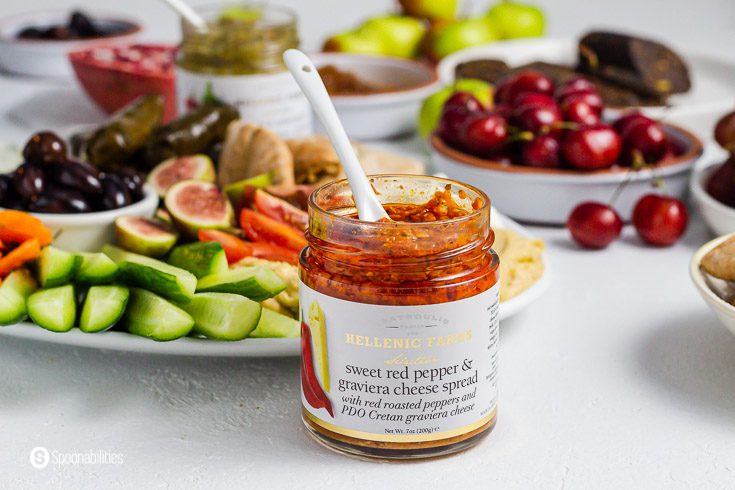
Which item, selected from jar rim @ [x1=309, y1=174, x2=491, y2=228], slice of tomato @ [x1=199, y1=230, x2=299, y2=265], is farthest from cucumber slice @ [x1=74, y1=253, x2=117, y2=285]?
jar rim @ [x1=309, y1=174, x2=491, y2=228]

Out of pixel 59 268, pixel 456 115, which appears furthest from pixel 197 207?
pixel 456 115

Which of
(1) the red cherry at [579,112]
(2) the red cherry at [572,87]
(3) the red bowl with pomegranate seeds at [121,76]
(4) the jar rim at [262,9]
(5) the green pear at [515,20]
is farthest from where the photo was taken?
(5) the green pear at [515,20]

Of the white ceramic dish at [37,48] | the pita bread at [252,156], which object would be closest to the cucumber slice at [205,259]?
the pita bread at [252,156]

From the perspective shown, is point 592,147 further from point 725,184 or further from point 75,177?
point 75,177

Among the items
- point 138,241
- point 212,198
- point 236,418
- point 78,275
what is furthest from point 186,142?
point 236,418

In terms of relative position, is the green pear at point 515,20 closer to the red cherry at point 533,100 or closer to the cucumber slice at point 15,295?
the red cherry at point 533,100

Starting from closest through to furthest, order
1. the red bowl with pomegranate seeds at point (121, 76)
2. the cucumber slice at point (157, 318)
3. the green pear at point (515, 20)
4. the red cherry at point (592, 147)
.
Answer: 1. the cucumber slice at point (157, 318)
2. the red cherry at point (592, 147)
3. the red bowl with pomegranate seeds at point (121, 76)
4. the green pear at point (515, 20)

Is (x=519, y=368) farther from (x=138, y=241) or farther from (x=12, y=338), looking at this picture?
(x=12, y=338)

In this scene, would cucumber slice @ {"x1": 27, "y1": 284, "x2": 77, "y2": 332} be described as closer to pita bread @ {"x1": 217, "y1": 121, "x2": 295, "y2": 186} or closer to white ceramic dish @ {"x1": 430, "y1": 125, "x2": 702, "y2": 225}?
pita bread @ {"x1": 217, "y1": 121, "x2": 295, "y2": 186}
